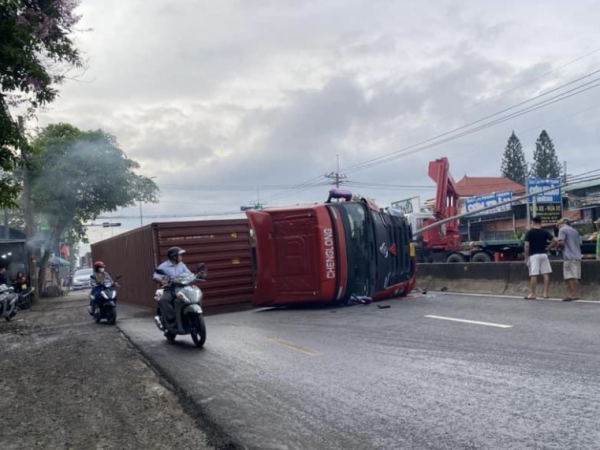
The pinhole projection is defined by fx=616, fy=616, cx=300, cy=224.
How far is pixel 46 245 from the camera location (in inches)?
1253

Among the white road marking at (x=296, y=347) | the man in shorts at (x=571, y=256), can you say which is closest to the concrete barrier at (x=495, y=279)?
the man in shorts at (x=571, y=256)

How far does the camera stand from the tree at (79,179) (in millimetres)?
28719

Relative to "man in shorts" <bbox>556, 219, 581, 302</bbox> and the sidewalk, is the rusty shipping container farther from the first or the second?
"man in shorts" <bbox>556, 219, 581, 302</bbox>

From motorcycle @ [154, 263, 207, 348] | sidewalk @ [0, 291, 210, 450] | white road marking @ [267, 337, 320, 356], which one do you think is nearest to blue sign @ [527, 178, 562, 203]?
white road marking @ [267, 337, 320, 356]

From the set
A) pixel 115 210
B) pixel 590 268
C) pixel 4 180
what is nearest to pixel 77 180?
pixel 115 210

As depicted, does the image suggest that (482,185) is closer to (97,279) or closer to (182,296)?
(97,279)

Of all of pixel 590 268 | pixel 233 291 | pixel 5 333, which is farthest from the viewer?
pixel 233 291

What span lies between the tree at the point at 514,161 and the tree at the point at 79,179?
178 feet

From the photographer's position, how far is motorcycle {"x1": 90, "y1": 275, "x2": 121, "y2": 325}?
13.7m

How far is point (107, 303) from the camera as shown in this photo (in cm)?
1368

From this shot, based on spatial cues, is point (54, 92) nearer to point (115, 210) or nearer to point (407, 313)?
point (407, 313)

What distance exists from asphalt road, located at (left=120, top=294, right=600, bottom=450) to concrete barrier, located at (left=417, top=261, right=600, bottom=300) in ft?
6.98

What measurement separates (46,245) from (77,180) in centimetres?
514

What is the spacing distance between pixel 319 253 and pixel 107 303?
16.0 feet
